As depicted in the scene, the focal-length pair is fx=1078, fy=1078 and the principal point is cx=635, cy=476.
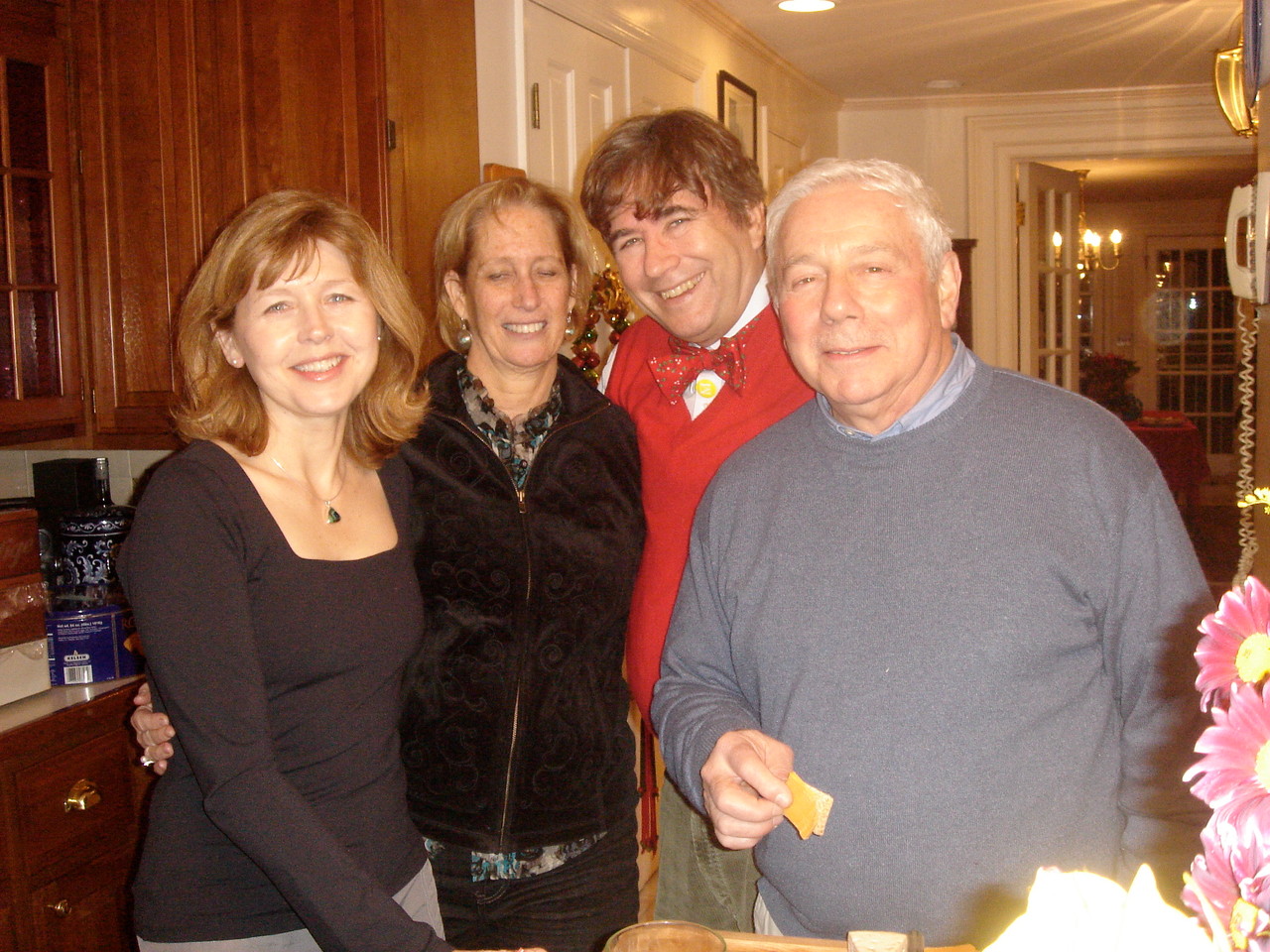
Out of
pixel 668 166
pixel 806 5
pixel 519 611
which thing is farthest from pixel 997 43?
pixel 519 611

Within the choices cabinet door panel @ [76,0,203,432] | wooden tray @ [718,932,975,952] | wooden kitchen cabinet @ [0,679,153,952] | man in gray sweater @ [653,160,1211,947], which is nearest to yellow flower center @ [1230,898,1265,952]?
wooden tray @ [718,932,975,952]

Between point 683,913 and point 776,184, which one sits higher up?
point 776,184

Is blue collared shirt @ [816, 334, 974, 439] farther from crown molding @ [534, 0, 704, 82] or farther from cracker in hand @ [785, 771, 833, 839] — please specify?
crown molding @ [534, 0, 704, 82]

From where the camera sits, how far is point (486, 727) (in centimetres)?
153

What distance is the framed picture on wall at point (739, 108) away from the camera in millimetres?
4137

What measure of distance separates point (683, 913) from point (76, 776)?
130 centimetres

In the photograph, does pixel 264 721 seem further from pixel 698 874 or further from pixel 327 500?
pixel 698 874

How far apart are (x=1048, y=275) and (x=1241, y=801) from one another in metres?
5.91

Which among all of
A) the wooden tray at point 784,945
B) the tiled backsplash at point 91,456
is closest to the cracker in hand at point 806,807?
the wooden tray at point 784,945

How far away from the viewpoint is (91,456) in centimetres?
298

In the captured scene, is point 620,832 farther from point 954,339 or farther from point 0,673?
point 0,673

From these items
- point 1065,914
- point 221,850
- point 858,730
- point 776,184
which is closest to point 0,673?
point 221,850

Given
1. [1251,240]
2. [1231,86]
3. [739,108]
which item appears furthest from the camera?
[739,108]

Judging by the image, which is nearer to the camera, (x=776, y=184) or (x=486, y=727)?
(x=486, y=727)
